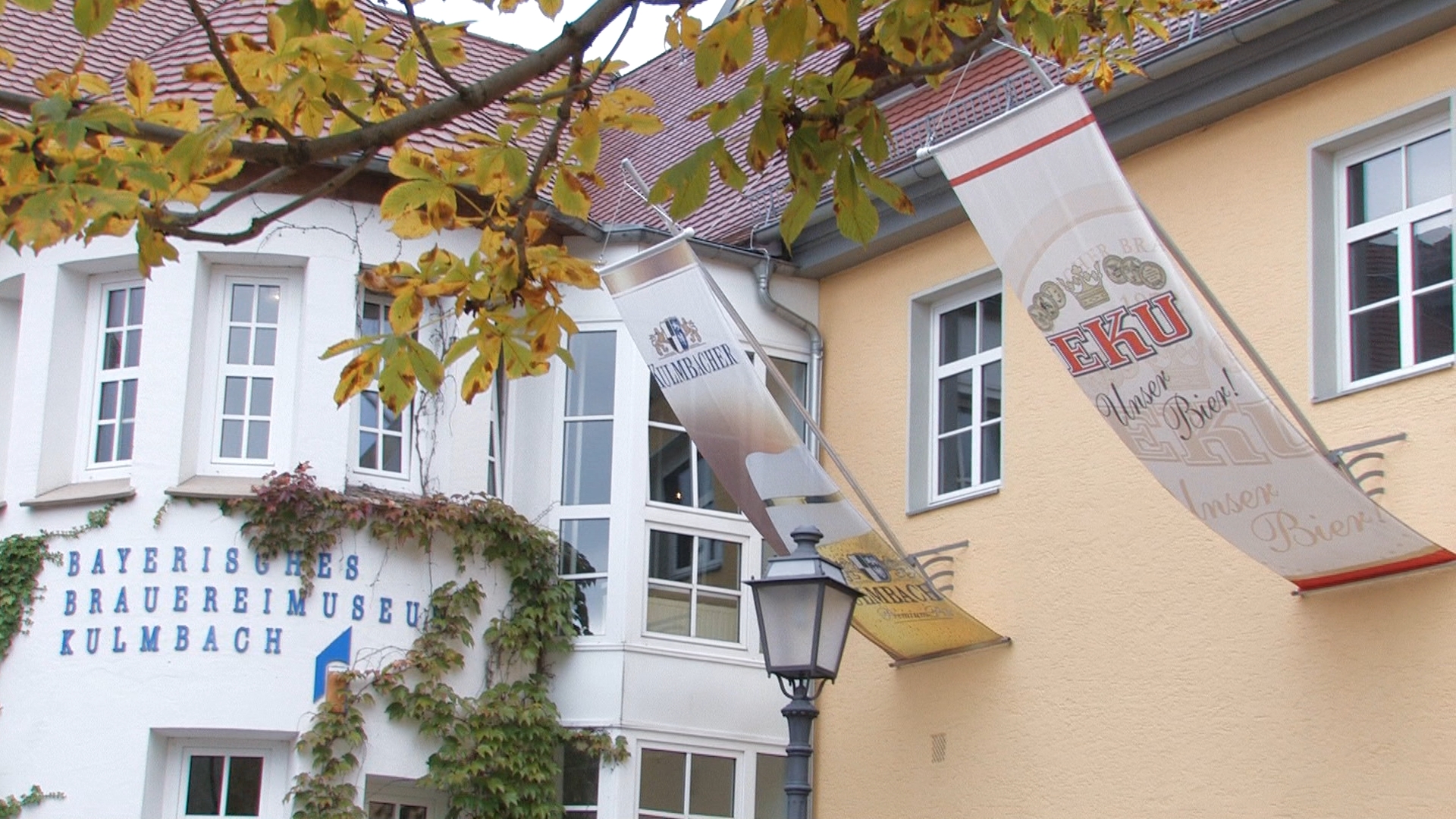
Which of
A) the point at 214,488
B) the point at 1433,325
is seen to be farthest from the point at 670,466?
the point at 1433,325

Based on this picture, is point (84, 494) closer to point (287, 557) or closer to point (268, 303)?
point (287, 557)

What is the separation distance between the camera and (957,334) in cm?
1425

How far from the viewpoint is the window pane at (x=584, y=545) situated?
47.2 ft

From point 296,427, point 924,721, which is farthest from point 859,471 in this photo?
point 296,427

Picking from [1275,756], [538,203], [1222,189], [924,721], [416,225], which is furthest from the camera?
[538,203]

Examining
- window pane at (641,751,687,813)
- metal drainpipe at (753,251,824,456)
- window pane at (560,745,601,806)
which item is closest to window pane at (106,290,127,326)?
window pane at (560,745,601,806)

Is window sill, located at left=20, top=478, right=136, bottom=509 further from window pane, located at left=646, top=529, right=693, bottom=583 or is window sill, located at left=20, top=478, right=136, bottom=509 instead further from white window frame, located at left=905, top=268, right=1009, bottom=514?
white window frame, located at left=905, top=268, right=1009, bottom=514

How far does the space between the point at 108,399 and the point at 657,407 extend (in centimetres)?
372

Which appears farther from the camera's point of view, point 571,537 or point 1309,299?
point 571,537

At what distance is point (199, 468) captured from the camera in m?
14.0

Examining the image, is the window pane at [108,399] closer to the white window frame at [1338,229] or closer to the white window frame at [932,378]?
the white window frame at [932,378]

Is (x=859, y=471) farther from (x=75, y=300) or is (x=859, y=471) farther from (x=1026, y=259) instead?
(x=75, y=300)

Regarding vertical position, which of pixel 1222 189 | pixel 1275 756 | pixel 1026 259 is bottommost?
pixel 1275 756

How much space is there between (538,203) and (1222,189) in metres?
4.69
